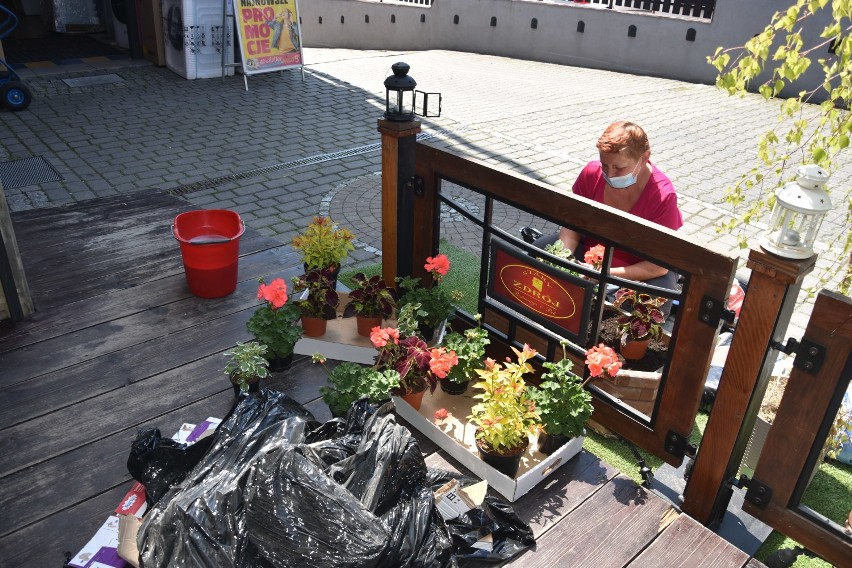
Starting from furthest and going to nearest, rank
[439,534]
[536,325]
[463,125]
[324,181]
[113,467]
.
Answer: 1. [463,125]
2. [324,181]
3. [536,325]
4. [113,467]
5. [439,534]

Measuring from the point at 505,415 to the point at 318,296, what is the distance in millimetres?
1302

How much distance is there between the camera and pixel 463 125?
9.55m

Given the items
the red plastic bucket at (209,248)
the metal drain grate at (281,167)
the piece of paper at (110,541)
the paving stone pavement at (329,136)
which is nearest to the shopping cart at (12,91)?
the paving stone pavement at (329,136)

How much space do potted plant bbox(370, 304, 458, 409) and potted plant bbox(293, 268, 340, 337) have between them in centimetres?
54

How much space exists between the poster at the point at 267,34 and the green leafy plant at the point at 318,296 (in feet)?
25.4

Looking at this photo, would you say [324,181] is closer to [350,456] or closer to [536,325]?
[536,325]

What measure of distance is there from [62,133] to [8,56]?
4443 millimetres

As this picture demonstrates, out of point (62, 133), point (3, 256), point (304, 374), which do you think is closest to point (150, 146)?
point (62, 133)

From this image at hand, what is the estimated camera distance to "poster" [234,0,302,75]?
10.3 meters

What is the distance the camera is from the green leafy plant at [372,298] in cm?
359

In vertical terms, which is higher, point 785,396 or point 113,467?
point 785,396

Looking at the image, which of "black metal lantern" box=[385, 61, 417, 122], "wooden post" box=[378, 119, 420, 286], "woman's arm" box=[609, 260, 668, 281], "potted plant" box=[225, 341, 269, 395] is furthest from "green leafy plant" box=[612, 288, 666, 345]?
"potted plant" box=[225, 341, 269, 395]

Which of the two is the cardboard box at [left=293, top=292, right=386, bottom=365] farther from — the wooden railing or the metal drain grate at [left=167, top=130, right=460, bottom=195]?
the metal drain grate at [left=167, top=130, right=460, bottom=195]

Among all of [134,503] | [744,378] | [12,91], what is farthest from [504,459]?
[12,91]
